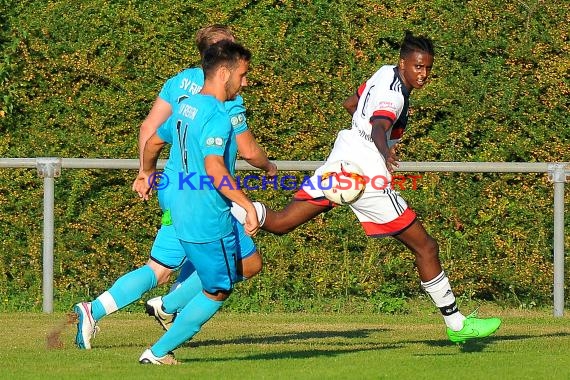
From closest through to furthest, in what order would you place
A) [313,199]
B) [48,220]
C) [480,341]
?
[313,199] → [480,341] → [48,220]

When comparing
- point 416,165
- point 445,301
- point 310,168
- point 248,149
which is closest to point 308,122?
point 310,168

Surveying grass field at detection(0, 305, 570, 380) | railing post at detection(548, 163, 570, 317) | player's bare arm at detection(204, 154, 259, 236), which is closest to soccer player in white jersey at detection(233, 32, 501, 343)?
grass field at detection(0, 305, 570, 380)

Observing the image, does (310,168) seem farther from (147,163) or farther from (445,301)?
(147,163)

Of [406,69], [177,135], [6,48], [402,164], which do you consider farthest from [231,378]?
[6,48]

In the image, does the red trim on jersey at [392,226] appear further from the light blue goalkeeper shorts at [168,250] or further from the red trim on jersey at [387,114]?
the light blue goalkeeper shorts at [168,250]

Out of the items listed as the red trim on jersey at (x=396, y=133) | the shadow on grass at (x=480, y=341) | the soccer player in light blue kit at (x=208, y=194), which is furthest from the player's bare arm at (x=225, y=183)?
the shadow on grass at (x=480, y=341)

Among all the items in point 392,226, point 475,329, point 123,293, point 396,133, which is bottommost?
point 475,329

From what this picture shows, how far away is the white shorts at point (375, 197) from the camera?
8.90 m

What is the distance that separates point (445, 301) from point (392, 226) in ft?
2.12

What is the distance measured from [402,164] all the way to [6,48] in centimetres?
405

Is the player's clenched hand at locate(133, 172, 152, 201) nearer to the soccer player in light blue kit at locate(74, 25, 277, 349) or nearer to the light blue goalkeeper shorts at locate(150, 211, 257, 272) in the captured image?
the soccer player in light blue kit at locate(74, 25, 277, 349)

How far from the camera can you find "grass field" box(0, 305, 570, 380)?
7430 mm

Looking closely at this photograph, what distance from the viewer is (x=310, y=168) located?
11.1 meters

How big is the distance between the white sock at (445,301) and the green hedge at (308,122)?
2842 millimetres
